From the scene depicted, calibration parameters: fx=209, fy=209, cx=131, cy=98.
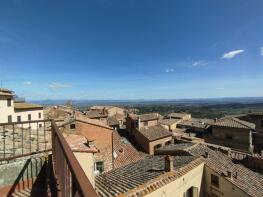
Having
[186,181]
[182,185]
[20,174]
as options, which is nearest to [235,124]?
[186,181]

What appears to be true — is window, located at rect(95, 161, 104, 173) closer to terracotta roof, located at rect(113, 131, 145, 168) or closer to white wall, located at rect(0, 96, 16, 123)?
terracotta roof, located at rect(113, 131, 145, 168)

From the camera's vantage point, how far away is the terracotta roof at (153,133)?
27919mm

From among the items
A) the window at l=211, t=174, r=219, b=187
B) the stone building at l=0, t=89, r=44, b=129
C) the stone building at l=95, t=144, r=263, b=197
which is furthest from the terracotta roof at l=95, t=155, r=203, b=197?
the stone building at l=0, t=89, r=44, b=129

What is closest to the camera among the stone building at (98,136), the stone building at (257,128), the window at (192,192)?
the window at (192,192)

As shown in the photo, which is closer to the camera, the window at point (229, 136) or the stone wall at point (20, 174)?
the stone wall at point (20, 174)

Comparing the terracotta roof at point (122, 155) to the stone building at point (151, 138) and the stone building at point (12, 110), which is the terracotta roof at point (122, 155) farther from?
Result: the stone building at point (12, 110)

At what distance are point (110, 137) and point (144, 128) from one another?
1102cm

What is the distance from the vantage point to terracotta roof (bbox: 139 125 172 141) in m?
27.9

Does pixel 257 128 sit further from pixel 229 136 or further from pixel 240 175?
pixel 240 175

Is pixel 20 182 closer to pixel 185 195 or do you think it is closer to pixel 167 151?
pixel 185 195

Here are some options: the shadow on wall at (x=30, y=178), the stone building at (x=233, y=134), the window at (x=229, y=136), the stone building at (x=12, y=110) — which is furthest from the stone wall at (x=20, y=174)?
the window at (x=229, y=136)

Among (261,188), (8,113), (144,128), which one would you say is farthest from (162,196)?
(8,113)

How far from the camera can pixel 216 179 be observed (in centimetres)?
1246

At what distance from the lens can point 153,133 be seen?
96.6ft
